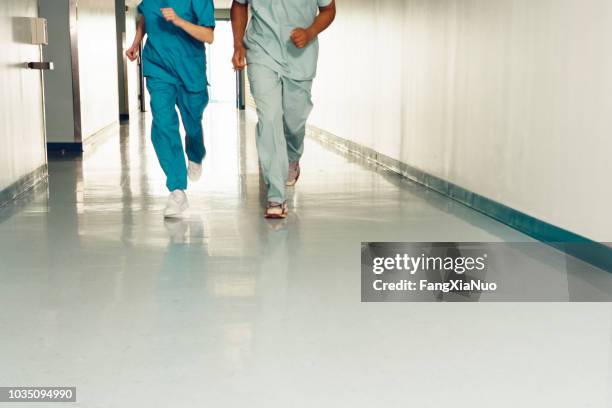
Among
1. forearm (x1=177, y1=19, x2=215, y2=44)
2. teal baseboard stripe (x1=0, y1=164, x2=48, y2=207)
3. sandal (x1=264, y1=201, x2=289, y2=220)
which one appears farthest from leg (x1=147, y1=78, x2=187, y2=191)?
teal baseboard stripe (x1=0, y1=164, x2=48, y2=207)

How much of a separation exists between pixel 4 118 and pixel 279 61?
1.78 meters

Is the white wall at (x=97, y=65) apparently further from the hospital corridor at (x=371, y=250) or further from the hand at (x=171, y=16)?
the hand at (x=171, y=16)

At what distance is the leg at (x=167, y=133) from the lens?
13.9ft

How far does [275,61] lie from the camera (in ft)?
13.9

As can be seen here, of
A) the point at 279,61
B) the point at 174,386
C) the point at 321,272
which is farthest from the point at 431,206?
the point at 174,386

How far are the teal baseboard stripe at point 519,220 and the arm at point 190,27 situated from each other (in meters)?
1.61

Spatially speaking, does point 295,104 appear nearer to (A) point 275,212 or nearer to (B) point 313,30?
(B) point 313,30

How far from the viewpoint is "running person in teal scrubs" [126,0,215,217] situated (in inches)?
163

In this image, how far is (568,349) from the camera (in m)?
2.26

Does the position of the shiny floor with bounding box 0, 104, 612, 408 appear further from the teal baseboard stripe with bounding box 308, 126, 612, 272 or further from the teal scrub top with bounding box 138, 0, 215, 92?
the teal scrub top with bounding box 138, 0, 215, 92

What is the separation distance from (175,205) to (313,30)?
1.09 metres

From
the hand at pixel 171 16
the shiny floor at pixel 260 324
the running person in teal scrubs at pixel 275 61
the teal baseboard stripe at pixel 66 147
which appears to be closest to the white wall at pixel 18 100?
the shiny floor at pixel 260 324

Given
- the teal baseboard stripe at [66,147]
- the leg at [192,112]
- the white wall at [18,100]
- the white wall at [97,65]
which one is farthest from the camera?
the white wall at [97,65]

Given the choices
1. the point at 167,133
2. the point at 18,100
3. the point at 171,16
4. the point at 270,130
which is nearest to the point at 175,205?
the point at 167,133
